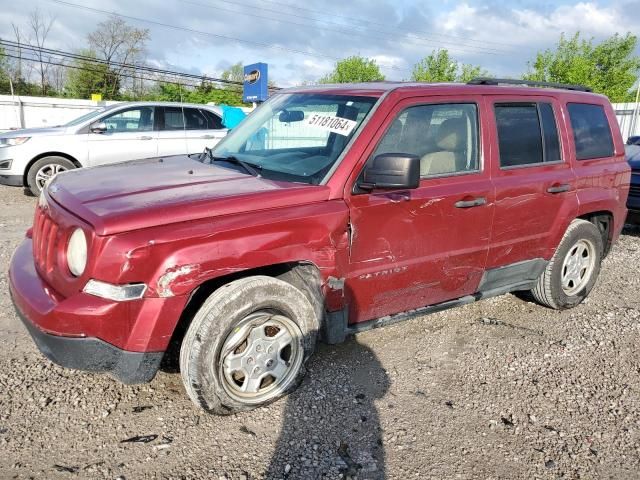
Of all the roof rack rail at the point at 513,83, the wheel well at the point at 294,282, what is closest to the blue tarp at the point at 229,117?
the roof rack rail at the point at 513,83

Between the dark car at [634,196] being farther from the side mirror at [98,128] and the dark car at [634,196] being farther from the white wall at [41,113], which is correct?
the white wall at [41,113]

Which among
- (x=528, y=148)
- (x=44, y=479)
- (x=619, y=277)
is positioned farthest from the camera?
(x=619, y=277)

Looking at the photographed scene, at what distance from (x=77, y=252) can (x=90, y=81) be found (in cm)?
4629

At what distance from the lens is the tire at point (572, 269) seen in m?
4.35

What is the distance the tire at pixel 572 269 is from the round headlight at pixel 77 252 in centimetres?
362

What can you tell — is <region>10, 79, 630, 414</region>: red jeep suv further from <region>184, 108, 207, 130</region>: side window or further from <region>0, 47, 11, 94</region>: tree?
<region>0, 47, 11, 94</region>: tree

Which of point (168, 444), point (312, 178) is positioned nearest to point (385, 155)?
point (312, 178)

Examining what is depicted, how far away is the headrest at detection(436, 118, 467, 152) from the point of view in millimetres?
3443

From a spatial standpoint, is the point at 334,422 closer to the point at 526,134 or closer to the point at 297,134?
the point at 297,134

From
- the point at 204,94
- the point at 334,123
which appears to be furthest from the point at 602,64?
the point at 334,123

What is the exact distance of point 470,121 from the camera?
355 cm

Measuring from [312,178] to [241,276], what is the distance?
0.71 metres

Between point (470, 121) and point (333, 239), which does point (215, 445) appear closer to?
point (333, 239)

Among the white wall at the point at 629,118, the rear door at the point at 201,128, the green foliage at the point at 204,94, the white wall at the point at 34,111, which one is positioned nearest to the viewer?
the rear door at the point at 201,128
